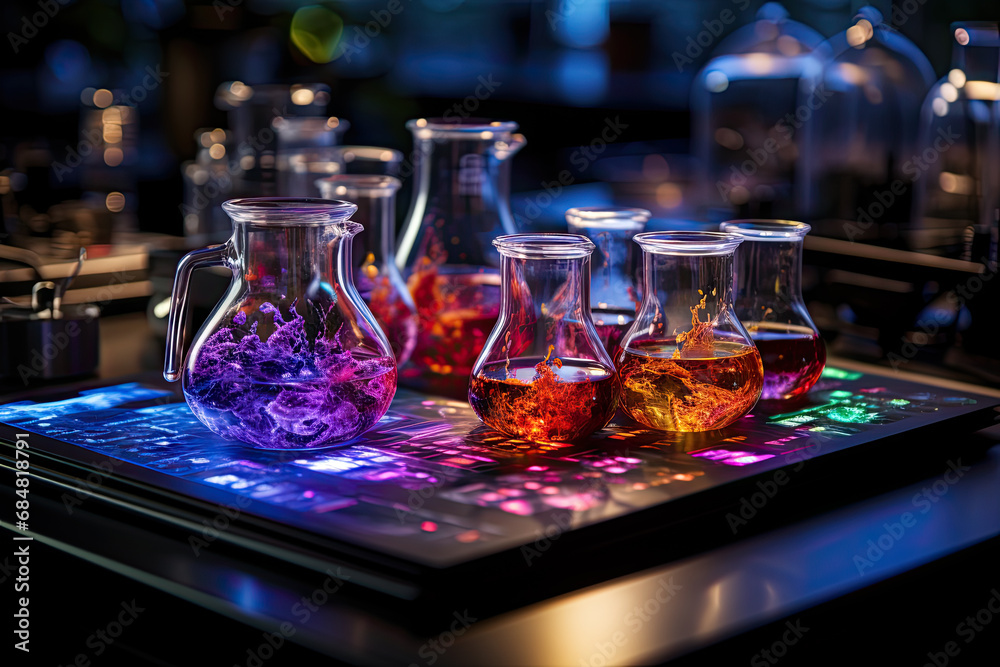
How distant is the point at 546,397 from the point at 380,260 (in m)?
0.41

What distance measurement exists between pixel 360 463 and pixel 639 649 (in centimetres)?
35

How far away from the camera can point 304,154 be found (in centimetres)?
164

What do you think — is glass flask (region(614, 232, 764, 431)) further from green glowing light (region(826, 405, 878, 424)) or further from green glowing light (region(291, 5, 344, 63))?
green glowing light (region(291, 5, 344, 63))

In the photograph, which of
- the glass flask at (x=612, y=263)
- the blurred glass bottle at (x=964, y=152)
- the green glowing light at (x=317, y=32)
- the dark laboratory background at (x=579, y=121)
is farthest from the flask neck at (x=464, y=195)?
the green glowing light at (x=317, y=32)

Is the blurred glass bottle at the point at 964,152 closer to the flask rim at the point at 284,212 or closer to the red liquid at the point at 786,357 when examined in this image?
the red liquid at the point at 786,357

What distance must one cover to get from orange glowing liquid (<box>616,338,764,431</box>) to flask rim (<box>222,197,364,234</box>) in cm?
32

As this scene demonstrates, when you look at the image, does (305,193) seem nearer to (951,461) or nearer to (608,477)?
(608,477)

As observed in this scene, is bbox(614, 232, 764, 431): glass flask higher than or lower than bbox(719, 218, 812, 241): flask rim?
lower

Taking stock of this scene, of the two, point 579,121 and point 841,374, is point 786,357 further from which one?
point 579,121

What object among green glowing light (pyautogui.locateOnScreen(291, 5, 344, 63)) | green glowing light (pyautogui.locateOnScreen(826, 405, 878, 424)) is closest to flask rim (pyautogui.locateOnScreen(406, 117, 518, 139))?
green glowing light (pyautogui.locateOnScreen(826, 405, 878, 424))

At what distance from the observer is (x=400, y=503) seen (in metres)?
0.92

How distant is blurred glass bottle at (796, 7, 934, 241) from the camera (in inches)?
84.0

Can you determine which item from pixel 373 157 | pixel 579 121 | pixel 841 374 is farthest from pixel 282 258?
pixel 579 121

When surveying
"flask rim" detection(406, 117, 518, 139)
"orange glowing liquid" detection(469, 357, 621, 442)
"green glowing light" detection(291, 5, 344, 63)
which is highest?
"green glowing light" detection(291, 5, 344, 63)
